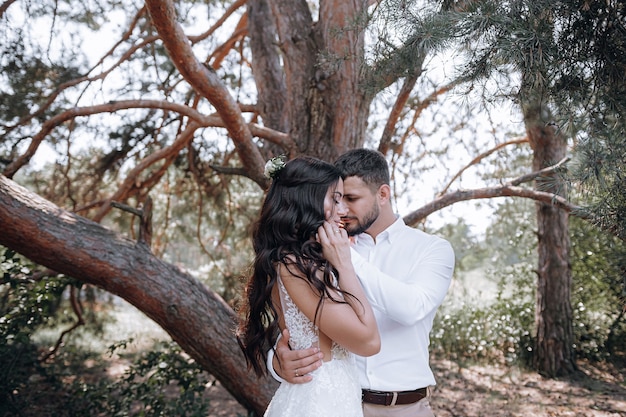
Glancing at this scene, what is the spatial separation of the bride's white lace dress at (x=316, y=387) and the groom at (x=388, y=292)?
5 centimetres

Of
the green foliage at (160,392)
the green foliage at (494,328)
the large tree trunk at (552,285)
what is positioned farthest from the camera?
the green foliage at (494,328)

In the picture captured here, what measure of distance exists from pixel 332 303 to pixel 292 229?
0.35 metres

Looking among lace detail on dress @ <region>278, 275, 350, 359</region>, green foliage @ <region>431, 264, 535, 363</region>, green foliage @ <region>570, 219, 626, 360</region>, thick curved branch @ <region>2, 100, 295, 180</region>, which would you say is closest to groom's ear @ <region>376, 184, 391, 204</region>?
lace detail on dress @ <region>278, 275, 350, 359</region>

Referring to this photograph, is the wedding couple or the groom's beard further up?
the groom's beard

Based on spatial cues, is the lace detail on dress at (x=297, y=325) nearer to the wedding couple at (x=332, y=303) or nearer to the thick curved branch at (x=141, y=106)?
the wedding couple at (x=332, y=303)

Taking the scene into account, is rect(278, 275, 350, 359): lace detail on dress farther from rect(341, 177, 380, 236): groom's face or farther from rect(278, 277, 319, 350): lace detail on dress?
rect(341, 177, 380, 236): groom's face

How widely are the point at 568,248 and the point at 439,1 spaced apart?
5.80 m

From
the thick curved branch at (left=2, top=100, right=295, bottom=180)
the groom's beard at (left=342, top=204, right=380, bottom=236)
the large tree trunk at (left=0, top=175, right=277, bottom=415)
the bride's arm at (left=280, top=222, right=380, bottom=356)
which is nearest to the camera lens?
the bride's arm at (left=280, top=222, right=380, bottom=356)

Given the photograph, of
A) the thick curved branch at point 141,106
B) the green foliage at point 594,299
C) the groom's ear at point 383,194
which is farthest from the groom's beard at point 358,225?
the green foliage at point 594,299

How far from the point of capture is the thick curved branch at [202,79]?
3168 millimetres

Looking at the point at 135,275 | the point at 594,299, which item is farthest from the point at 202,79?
the point at 594,299

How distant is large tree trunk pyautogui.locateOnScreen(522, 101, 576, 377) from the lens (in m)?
7.16

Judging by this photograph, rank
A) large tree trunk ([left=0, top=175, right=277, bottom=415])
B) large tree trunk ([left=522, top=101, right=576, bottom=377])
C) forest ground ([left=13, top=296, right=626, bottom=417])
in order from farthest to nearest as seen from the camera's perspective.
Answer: large tree trunk ([left=522, top=101, right=576, bottom=377]) < forest ground ([left=13, top=296, right=626, bottom=417]) < large tree trunk ([left=0, top=175, right=277, bottom=415])

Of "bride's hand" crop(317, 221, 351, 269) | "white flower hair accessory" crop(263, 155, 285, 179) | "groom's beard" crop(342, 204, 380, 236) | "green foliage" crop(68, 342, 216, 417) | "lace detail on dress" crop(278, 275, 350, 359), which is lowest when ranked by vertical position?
"green foliage" crop(68, 342, 216, 417)
